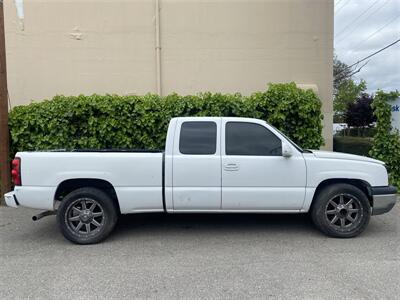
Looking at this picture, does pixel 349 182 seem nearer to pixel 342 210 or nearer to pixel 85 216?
pixel 342 210

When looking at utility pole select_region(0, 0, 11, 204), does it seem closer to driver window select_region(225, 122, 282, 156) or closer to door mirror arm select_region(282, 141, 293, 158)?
driver window select_region(225, 122, 282, 156)

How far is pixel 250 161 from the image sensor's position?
522 centimetres

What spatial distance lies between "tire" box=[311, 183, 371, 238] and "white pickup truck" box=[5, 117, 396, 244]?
0.01 m

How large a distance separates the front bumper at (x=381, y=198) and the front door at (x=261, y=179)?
1104mm

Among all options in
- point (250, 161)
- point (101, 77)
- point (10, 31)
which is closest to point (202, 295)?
point (250, 161)

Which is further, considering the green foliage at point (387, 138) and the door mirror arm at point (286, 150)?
the green foliage at point (387, 138)

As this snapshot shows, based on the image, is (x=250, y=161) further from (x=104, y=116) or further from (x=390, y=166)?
(x=390, y=166)

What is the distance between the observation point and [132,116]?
27.1ft

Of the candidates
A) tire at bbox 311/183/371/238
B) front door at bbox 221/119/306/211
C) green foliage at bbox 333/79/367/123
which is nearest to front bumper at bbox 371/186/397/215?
tire at bbox 311/183/371/238

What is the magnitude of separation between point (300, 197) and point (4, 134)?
647 centimetres

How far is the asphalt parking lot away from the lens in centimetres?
375

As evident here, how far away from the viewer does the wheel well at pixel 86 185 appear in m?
5.23

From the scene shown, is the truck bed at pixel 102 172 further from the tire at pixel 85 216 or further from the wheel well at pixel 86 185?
the tire at pixel 85 216

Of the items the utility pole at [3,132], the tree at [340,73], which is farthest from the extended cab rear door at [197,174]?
the tree at [340,73]
